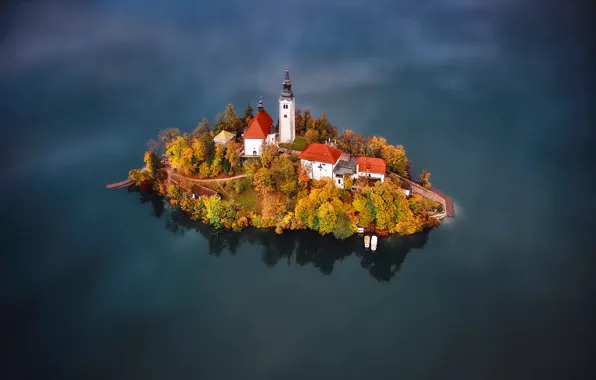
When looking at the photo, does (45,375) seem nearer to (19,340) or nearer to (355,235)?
(19,340)

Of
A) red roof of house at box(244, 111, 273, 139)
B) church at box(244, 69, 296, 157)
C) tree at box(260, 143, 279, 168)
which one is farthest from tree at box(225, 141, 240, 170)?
tree at box(260, 143, 279, 168)

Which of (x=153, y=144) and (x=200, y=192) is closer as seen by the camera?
(x=200, y=192)

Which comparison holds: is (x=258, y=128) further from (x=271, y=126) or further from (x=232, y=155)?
(x=232, y=155)

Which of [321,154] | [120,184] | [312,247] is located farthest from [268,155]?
[120,184]

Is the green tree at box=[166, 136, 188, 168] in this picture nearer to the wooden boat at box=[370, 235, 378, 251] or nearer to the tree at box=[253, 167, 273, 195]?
the tree at box=[253, 167, 273, 195]

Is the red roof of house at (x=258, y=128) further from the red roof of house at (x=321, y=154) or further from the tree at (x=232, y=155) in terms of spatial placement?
the red roof of house at (x=321, y=154)

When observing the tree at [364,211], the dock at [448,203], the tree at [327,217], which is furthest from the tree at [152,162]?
the dock at [448,203]
